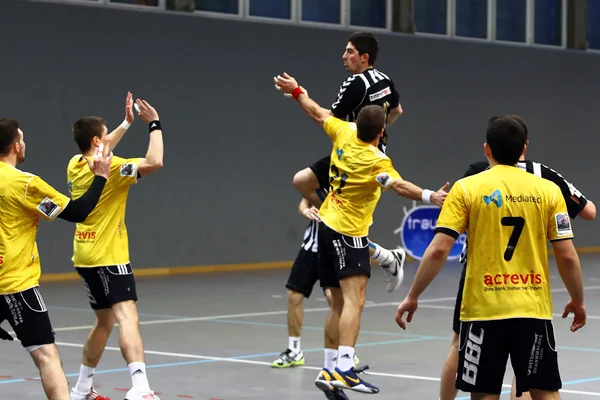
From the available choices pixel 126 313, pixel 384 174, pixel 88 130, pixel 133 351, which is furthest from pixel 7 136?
pixel 384 174

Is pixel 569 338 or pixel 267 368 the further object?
pixel 569 338

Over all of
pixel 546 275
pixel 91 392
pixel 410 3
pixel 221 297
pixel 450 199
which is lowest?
pixel 221 297

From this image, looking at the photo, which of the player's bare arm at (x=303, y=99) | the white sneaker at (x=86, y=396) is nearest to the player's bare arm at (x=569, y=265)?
the player's bare arm at (x=303, y=99)

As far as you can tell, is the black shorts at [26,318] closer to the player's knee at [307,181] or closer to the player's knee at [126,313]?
the player's knee at [126,313]

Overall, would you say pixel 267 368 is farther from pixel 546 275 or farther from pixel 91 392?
pixel 546 275

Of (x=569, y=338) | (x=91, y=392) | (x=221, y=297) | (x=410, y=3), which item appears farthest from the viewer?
(x=410, y=3)

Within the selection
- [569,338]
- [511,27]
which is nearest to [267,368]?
[569,338]

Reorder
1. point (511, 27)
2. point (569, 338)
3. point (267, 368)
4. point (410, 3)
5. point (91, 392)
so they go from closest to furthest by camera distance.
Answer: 1. point (91, 392)
2. point (267, 368)
3. point (569, 338)
4. point (410, 3)
5. point (511, 27)

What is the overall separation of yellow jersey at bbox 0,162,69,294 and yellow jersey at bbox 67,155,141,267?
48.7 inches

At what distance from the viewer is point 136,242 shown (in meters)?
18.9

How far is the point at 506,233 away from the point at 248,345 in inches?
231

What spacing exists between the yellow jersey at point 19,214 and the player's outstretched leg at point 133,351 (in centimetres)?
116

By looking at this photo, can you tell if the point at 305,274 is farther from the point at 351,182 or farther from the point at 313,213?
the point at 351,182

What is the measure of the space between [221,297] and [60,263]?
3811 millimetres
